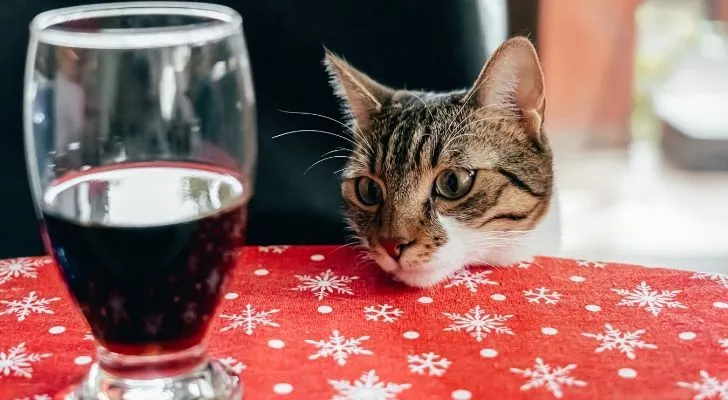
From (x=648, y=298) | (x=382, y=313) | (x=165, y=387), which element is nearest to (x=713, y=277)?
(x=648, y=298)

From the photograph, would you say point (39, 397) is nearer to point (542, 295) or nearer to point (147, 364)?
point (147, 364)

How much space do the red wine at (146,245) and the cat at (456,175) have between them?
11.5 inches

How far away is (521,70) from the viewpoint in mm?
975

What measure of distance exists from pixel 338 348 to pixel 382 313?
0.28ft

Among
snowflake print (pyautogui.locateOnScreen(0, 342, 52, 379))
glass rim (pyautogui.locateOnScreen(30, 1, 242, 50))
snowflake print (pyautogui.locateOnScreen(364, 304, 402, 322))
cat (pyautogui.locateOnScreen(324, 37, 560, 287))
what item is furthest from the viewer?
cat (pyautogui.locateOnScreen(324, 37, 560, 287))

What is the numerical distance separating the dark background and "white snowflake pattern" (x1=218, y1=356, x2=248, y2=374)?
580 mm

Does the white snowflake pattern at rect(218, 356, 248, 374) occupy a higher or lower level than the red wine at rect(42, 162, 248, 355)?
lower

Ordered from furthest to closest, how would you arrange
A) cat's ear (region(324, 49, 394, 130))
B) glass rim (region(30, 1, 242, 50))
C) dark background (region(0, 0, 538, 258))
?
1. dark background (region(0, 0, 538, 258))
2. cat's ear (region(324, 49, 394, 130))
3. glass rim (region(30, 1, 242, 50))

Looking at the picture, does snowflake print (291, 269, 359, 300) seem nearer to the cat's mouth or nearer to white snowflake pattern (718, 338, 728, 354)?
the cat's mouth

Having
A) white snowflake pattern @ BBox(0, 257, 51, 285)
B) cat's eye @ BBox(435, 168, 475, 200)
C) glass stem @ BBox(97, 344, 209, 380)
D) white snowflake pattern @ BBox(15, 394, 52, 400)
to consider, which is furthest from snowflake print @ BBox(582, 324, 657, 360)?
white snowflake pattern @ BBox(0, 257, 51, 285)

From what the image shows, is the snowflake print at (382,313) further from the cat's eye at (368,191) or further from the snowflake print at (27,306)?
the snowflake print at (27,306)

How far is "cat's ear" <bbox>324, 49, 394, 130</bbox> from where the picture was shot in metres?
1.05

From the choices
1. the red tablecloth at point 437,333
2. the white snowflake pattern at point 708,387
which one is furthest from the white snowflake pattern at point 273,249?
the white snowflake pattern at point 708,387

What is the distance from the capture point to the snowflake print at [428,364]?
2.35 feet
